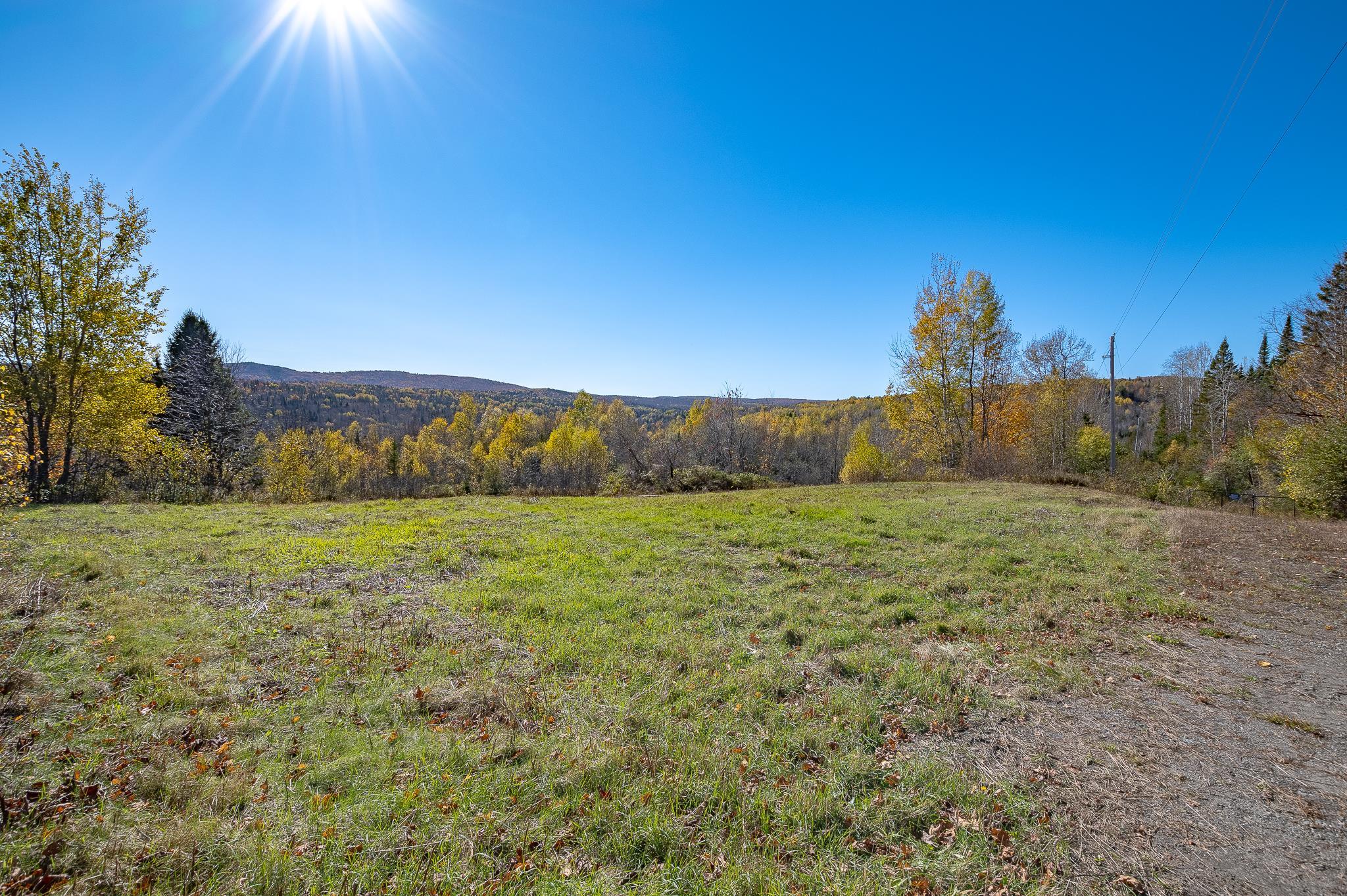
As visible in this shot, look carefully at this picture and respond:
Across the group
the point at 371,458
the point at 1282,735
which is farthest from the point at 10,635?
the point at 371,458

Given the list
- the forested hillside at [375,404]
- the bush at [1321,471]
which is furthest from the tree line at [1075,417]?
the forested hillside at [375,404]

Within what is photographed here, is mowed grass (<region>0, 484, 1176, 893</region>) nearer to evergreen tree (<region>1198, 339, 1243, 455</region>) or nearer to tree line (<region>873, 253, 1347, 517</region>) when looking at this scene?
tree line (<region>873, 253, 1347, 517</region>)

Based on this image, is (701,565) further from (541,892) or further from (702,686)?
(541,892)

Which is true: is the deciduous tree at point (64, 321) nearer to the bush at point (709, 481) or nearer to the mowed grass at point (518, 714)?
the mowed grass at point (518, 714)

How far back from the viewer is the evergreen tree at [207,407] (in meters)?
24.5

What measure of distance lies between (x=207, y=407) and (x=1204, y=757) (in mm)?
38057

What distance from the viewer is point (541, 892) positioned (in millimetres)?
2736

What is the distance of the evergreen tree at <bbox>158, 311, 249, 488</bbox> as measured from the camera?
966 inches

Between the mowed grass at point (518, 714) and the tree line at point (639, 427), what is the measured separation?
366 cm

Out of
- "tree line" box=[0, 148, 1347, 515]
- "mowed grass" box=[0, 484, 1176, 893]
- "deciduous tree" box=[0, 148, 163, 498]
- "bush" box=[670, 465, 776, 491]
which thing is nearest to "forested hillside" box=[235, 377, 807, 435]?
"tree line" box=[0, 148, 1347, 515]

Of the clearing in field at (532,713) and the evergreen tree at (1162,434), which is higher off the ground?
the evergreen tree at (1162,434)

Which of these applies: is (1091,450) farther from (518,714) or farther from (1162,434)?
(518,714)

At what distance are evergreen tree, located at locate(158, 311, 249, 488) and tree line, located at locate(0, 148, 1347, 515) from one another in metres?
0.12

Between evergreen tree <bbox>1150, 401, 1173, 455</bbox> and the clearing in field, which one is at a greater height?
evergreen tree <bbox>1150, 401, 1173, 455</bbox>
